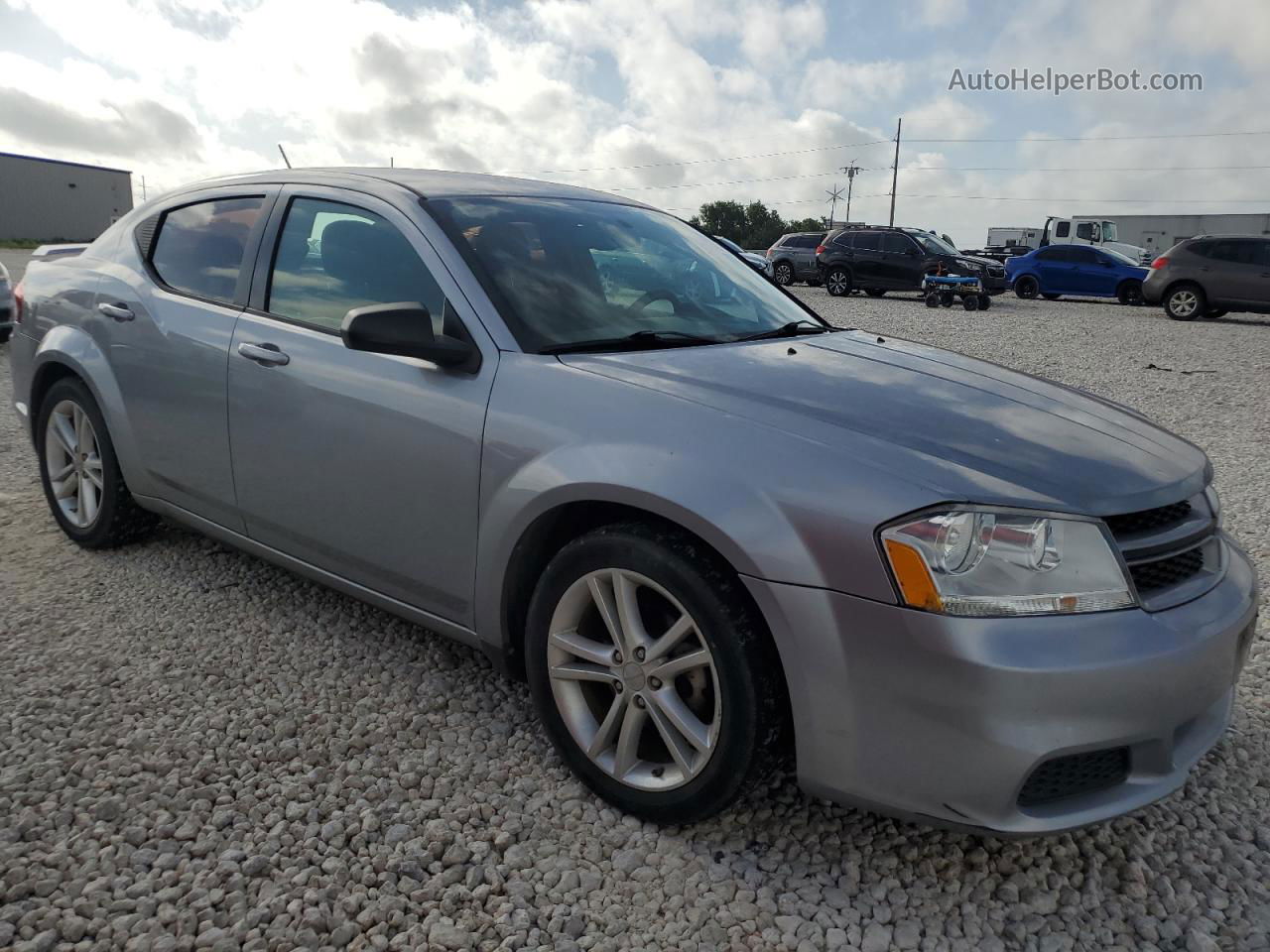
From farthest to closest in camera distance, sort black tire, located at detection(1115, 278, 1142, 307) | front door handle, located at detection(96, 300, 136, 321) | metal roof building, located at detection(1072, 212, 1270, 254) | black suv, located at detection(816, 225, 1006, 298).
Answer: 1. metal roof building, located at detection(1072, 212, 1270, 254)
2. black tire, located at detection(1115, 278, 1142, 307)
3. black suv, located at detection(816, 225, 1006, 298)
4. front door handle, located at detection(96, 300, 136, 321)

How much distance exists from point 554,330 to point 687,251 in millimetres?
978

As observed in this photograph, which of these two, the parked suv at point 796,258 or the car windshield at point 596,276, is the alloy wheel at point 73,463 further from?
the parked suv at point 796,258

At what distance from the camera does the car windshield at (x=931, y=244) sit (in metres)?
20.4

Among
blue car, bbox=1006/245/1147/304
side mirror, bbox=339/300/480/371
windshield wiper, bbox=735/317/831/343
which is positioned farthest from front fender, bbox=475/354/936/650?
blue car, bbox=1006/245/1147/304

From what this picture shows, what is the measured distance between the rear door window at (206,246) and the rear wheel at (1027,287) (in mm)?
22037

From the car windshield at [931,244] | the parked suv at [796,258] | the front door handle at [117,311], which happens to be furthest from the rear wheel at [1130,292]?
the front door handle at [117,311]

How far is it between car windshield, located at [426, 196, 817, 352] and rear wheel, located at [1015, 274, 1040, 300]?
2120cm

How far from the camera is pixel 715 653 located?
2117 mm

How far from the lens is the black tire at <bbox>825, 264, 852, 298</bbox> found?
21.0 m

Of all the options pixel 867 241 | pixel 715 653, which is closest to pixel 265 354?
pixel 715 653

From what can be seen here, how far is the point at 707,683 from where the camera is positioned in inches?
88.1

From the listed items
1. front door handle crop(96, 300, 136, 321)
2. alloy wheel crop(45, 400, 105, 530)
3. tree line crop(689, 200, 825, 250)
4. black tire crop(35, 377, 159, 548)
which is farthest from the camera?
tree line crop(689, 200, 825, 250)

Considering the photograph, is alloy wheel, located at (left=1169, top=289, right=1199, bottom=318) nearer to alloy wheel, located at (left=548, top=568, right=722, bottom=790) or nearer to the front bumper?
the front bumper

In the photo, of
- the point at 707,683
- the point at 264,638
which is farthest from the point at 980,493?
the point at 264,638
